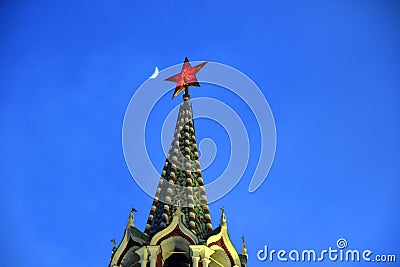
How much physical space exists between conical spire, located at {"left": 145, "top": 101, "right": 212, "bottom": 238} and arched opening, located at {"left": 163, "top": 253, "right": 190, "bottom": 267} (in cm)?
108

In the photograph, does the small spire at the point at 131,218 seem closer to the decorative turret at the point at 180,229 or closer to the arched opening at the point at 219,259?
the decorative turret at the point at 180,229

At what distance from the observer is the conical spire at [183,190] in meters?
29.3

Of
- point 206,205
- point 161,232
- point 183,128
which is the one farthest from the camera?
point 183,128

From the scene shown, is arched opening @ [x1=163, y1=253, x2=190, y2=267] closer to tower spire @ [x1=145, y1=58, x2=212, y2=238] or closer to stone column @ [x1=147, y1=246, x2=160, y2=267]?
stone column @ [x1=147, y1=246, x2=160, y2=267]

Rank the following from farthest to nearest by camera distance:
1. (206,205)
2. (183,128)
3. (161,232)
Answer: (183,128), (206,205), (161,232)

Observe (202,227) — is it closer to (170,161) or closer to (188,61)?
(170,161)

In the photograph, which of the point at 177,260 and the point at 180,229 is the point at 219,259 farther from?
the point at 180,229

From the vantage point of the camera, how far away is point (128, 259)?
28453mm

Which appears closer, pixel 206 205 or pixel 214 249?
pixel 214 249

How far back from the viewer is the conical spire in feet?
96.1

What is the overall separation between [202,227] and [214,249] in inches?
62.0

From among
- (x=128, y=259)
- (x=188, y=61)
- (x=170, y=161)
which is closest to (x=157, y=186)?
(x=170, y=161)

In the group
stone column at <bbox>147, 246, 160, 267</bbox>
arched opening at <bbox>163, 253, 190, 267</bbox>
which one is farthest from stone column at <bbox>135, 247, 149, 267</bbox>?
arched opening at <bbox>163, 253, 190, 267</bbox>

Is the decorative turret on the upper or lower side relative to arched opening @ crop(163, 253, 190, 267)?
upper
